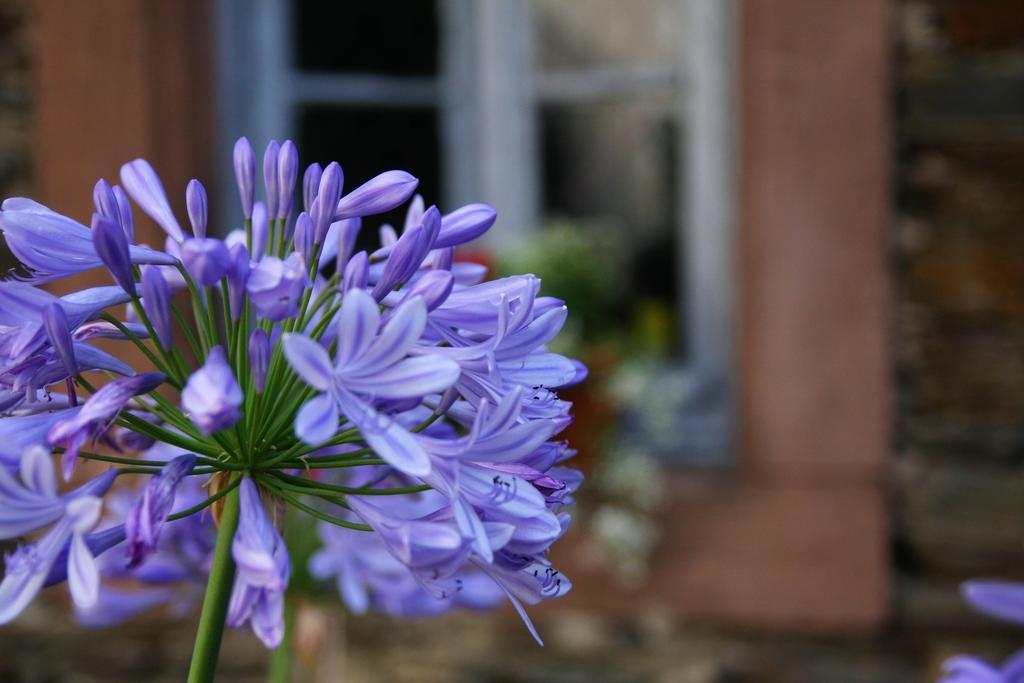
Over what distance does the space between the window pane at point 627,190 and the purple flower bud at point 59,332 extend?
7.67ft

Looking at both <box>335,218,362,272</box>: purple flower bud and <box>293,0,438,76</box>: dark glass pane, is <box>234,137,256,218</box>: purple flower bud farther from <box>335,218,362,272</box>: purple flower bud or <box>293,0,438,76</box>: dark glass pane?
<box>293,0,438,76</box>: dark glass pane

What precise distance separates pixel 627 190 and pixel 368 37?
0.85m

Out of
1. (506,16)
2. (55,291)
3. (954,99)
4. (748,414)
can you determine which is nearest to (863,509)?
(748,414)

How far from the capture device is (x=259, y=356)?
26.5 inches

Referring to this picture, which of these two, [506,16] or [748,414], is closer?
[748,414]

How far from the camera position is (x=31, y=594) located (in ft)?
1.99

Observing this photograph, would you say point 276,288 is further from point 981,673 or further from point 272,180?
point 981,673

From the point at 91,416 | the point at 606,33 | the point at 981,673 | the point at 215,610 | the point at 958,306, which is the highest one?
the point at 606,33

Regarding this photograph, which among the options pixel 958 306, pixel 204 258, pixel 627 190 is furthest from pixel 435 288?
pixel 627 190

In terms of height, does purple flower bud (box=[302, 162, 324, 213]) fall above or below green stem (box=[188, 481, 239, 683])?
above

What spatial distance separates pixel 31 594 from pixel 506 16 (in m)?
2.56

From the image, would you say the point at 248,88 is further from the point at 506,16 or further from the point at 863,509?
the point at 863,509

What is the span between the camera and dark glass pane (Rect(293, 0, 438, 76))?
3.05 m

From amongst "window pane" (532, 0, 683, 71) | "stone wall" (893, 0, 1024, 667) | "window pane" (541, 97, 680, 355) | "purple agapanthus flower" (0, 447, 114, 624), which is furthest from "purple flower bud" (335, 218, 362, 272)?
"window pane" (532, 0, 683, 71)
